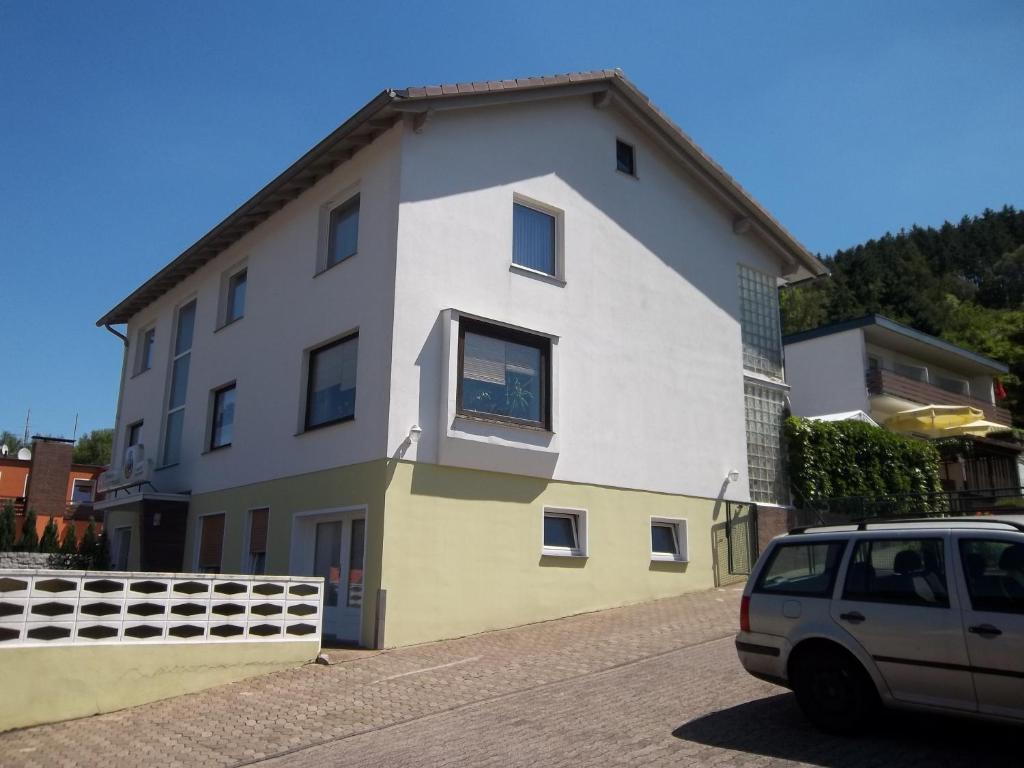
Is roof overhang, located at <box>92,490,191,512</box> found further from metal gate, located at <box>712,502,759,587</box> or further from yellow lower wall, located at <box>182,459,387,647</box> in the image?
metal gate, located at <box>712,502,759,587</box>

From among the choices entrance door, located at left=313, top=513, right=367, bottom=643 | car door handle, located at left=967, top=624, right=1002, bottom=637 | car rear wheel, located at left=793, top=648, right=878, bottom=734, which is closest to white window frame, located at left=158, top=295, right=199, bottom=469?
entrance door, located at left=313, top=513, right=367, bottom=643

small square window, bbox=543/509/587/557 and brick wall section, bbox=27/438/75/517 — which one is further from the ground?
brick wall section, bbox=27/438/75/517

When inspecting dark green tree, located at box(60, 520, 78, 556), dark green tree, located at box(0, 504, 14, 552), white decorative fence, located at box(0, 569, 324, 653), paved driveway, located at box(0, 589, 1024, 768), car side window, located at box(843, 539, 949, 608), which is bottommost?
paved driveway, located at box(0, 589, 1024, 768)

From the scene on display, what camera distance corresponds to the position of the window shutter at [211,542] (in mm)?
16375

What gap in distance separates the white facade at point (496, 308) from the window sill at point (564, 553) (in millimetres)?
1167

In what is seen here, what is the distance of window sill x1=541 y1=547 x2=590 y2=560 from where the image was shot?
13.4m

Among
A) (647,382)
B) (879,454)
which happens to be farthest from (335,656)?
(879,454)

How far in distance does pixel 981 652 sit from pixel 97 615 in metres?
8.11

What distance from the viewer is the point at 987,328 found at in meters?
55.8

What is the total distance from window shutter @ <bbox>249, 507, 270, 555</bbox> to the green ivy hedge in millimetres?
10610

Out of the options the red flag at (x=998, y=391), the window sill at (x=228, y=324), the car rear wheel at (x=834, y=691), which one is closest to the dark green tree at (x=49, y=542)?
the window sill at (x=228, y=324)

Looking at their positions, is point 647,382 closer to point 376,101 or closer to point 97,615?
point 376,101

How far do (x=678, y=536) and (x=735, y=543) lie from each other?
1.58m

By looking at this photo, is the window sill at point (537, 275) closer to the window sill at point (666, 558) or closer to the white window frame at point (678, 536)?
the white window frame at point (678, 536)
